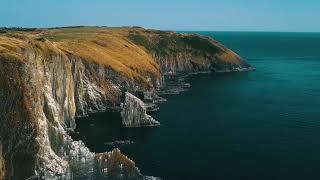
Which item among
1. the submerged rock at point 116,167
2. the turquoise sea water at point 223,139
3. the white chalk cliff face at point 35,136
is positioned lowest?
the turquoise sea water at point 223,139

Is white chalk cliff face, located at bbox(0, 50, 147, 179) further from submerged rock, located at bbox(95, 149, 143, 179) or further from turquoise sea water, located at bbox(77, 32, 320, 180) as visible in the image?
turquoise sea water, located at bbox(77, 32, 320, 180)

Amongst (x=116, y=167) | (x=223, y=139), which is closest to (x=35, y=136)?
(x=116, y=167)

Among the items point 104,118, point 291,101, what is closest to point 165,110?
point 104,118

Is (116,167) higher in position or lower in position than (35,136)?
lower

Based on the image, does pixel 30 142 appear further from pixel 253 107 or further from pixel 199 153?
pixel 253 107

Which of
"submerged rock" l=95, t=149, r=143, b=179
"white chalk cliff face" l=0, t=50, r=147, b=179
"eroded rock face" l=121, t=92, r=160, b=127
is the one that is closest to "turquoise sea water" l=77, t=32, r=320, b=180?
"eroded rock face" l=121, t=92, r=160, b=127

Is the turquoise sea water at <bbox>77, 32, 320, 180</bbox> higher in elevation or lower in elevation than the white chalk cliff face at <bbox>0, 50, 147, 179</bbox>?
lower

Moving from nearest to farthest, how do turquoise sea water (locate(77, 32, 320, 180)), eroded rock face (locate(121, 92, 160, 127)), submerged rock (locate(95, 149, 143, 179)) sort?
submerged rock (locate(95, 149, 143, 179)) → turquoise sea water (locate(77, 32, 320, 180)) → eroded rock face (locate(121, 92, 160, 127))

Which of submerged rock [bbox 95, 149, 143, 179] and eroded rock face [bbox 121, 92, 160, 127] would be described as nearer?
submerged rock [bbox 95, 149, 143, 179]

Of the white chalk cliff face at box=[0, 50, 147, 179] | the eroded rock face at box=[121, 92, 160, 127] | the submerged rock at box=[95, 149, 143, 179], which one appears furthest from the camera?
the eroded rock face at box=[121, 92, 160, 127]

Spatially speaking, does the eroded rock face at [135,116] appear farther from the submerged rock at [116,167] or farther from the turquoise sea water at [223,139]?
the submerged rock at [116,167]

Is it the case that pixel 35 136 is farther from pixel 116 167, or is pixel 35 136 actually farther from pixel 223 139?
pixel 223 139

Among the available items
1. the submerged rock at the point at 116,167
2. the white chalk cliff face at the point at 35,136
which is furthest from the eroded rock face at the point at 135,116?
the submerged rock at the point at 116,167
